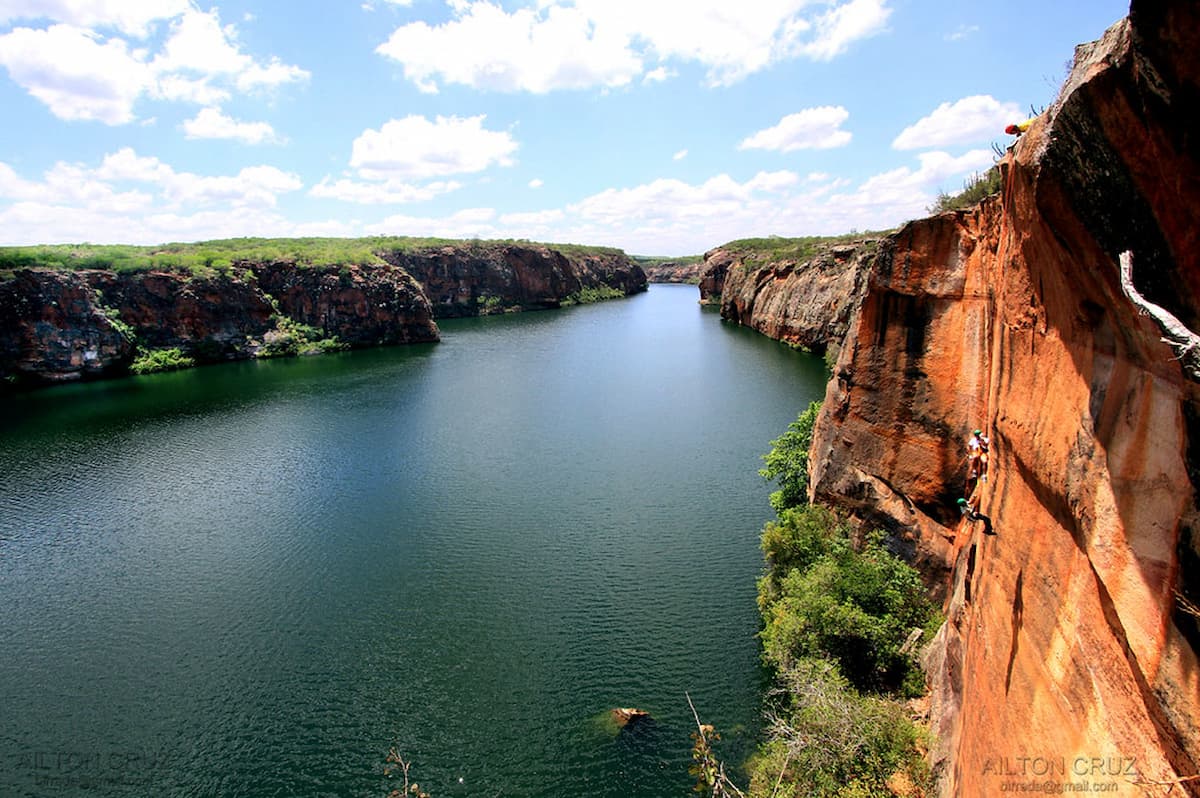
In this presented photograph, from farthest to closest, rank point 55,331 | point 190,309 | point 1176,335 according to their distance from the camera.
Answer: point 190,309 < point 55,331 < point 1176,335

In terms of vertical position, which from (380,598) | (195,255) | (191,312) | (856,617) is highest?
(195,255)

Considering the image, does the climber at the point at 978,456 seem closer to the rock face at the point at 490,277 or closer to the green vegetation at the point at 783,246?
the green vegetation at the point at 783,246

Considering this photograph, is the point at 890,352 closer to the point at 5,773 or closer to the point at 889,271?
the point at 889,271

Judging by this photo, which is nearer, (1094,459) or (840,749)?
(1094,459)

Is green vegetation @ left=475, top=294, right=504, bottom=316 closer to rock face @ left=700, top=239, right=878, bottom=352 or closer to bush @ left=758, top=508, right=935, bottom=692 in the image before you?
rock face @ left=700, top=239, right=878, bottom=352

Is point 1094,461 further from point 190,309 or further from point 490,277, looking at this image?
point 490,277

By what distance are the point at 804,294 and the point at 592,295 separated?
261ft

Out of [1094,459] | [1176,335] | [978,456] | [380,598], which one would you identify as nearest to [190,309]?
[380,598]

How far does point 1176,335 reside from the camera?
442cm

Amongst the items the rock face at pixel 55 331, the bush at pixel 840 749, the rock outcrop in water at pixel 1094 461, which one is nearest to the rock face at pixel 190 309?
the rock face at pixel 55 331

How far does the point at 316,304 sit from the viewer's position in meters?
82.0

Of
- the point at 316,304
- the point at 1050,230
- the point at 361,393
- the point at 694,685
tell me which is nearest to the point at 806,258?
the point at 361,393

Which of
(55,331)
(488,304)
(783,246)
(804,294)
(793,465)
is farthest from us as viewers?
(488,304)

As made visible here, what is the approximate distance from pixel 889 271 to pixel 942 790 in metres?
11.0
